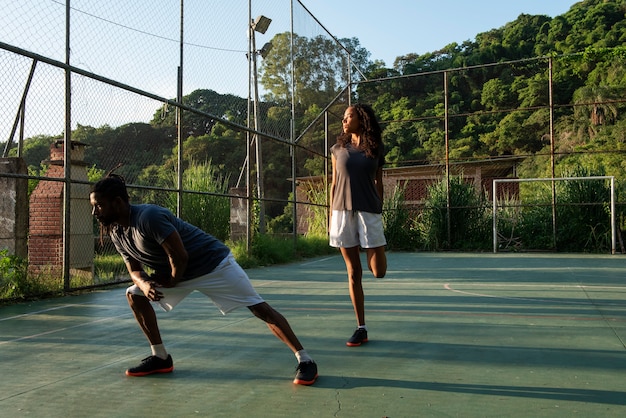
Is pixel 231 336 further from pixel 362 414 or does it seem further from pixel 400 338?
pixel 362 414

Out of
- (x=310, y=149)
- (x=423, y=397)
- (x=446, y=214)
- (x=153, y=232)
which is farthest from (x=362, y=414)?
(x=446, y=214)

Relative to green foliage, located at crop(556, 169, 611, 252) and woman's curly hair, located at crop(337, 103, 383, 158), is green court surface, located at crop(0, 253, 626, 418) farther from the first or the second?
green foliage, located at crop(556, 169, 611, 252)

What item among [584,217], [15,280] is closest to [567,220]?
[584,217]

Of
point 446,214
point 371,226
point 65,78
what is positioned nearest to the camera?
point 371,226

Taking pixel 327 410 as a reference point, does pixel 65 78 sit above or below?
above

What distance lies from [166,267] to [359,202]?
1.31 meters

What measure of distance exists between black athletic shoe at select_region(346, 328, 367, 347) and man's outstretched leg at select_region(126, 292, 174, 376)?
1121mm

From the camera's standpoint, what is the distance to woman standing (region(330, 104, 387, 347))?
3596mm

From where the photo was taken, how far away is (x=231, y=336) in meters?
3.89

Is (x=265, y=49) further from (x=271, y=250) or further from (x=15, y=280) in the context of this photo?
(x=15, y=280)

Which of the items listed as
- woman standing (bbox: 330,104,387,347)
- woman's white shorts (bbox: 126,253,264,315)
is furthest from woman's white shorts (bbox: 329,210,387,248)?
woman's white shorts (bbox: 126,253,264,315)

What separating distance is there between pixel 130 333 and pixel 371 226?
6.07 feet

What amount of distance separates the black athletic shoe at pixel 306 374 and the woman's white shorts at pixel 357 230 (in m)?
1.02

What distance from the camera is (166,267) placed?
2797 mm
